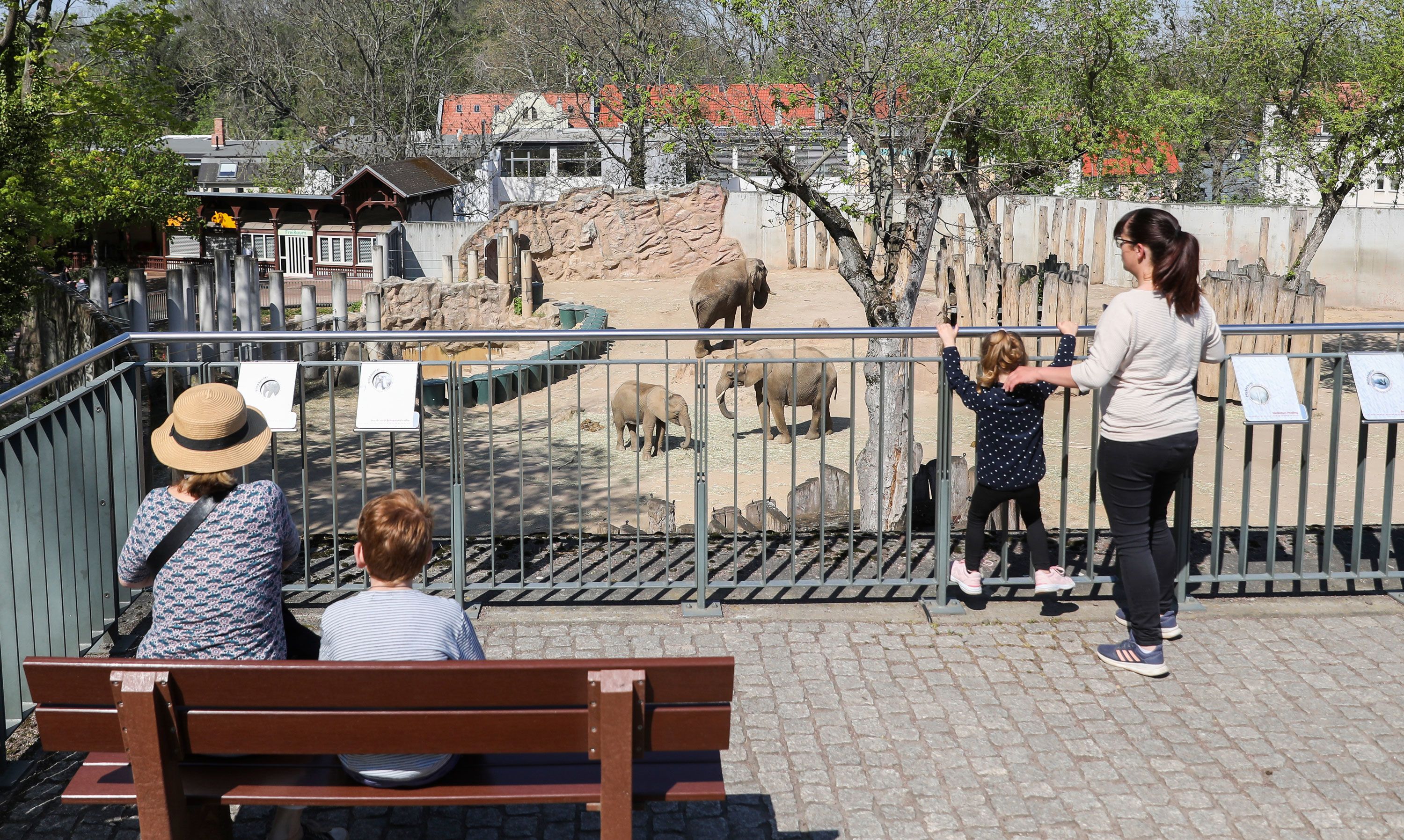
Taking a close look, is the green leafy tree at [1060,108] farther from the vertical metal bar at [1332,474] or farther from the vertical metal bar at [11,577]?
the vertical metal bar at [11,577]

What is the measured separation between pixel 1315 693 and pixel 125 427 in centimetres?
506

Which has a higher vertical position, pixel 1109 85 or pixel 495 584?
pixel 1109 85

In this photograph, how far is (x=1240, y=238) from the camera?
30.0 metres

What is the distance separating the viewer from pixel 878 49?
10.7 meters

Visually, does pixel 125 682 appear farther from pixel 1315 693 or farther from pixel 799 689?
pixel 1315 693

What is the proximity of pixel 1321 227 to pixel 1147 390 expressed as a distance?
55.4ft

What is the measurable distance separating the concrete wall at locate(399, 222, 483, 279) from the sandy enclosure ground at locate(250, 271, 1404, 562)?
55.9 ft

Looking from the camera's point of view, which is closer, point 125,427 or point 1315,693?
point 1315,693

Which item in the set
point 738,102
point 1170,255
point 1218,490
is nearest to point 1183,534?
point 1218,490

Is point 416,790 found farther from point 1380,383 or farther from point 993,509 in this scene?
point 1380,383

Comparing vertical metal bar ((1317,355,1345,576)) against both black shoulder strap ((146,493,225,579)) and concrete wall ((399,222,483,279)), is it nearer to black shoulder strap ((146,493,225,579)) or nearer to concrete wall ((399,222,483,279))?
black shoulder strap ((146,493,225,579))

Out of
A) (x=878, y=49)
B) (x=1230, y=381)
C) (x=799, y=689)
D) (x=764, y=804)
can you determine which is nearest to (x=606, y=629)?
(x=799, y=689)

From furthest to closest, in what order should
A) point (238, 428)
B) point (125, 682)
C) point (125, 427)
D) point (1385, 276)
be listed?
point (1385, 276)
point (125, 427)
point (238, 428)
point (125, 682)

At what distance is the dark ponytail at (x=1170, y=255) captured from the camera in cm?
496
